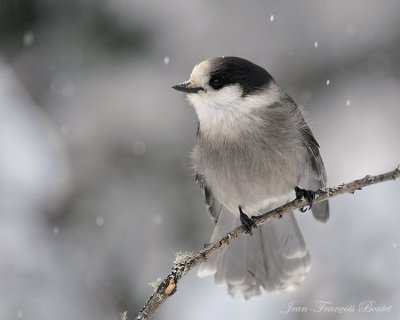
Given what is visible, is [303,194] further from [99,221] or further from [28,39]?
[28,39]

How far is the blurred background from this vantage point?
4.74 m

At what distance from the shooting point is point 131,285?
480cm

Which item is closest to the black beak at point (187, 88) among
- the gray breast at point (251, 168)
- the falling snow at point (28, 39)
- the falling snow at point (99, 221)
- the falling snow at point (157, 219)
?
the gray breast at point (251, 168)

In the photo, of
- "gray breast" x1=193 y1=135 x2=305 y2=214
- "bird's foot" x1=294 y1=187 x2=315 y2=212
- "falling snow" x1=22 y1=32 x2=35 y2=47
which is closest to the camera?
"bird's foot" x1=294 y1=187 x2=315 y2=212

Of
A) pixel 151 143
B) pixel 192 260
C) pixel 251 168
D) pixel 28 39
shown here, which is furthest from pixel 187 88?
pixel 28 39

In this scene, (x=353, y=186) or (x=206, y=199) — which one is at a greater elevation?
(x=206, y=199)

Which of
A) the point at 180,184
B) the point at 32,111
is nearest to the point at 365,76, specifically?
the point at 180,184

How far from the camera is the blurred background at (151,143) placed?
15.5ft

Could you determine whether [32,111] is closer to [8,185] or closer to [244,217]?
[8,185]

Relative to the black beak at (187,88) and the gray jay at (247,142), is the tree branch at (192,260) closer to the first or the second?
the gray jay at (247,142)

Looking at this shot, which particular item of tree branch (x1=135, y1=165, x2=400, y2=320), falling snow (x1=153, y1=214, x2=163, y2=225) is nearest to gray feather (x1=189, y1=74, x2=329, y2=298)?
falling snow (x1=153, y1=214, x2=163, y2=225)

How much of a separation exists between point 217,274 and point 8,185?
1922 millimetres

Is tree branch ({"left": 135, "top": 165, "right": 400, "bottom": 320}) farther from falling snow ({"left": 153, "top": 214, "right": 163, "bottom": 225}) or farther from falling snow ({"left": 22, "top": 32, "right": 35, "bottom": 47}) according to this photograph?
falling snow ({"left": 22, "top": 32, "right": 35, "bottom": 47})

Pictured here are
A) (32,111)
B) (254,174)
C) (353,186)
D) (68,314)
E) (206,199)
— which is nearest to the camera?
(353,186)
